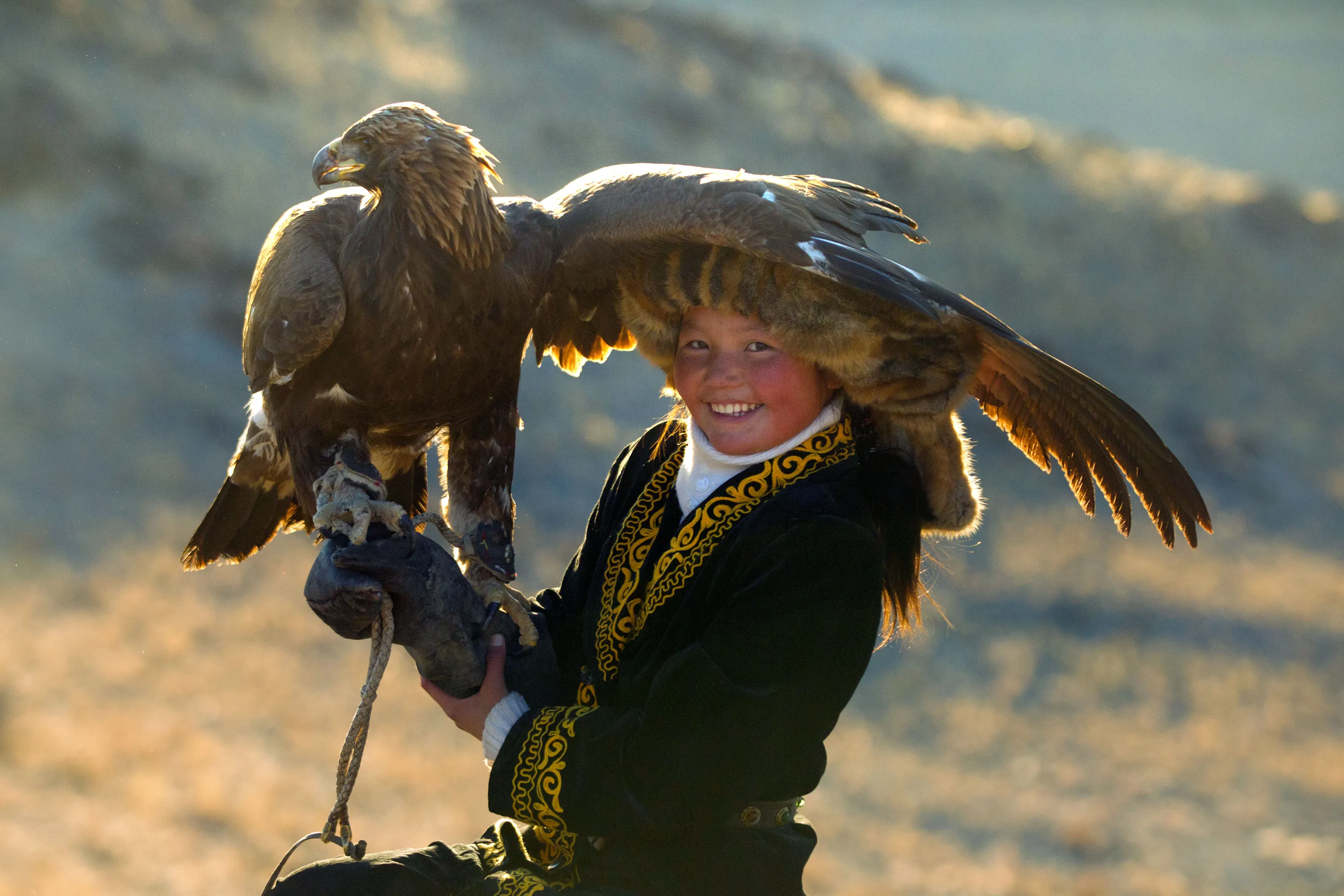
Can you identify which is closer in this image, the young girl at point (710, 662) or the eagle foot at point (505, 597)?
the young girl at point (710, 662)

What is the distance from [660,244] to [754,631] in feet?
2.68

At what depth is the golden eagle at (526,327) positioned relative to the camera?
6.93 ft

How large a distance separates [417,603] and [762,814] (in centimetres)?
69

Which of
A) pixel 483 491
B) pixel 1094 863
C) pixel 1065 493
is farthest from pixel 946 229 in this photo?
pixel 483 491

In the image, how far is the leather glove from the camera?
2158mm

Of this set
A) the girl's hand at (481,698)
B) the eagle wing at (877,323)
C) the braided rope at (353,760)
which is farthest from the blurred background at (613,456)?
the braided rope at (353,760)

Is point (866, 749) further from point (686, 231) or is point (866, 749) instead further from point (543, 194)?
point (543, 194)

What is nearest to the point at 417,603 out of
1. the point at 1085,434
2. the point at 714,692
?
the point at 714,692

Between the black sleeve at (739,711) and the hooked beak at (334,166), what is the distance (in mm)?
1120

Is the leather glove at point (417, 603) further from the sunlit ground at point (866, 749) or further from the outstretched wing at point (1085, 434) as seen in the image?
the sunlit ground at point (866, 749)

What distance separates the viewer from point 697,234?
2.21 m

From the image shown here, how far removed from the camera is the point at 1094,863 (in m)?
7.65

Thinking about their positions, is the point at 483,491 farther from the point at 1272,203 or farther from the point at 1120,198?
the point at 1272,203

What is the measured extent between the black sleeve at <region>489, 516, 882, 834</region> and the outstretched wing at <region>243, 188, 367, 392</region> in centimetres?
93
